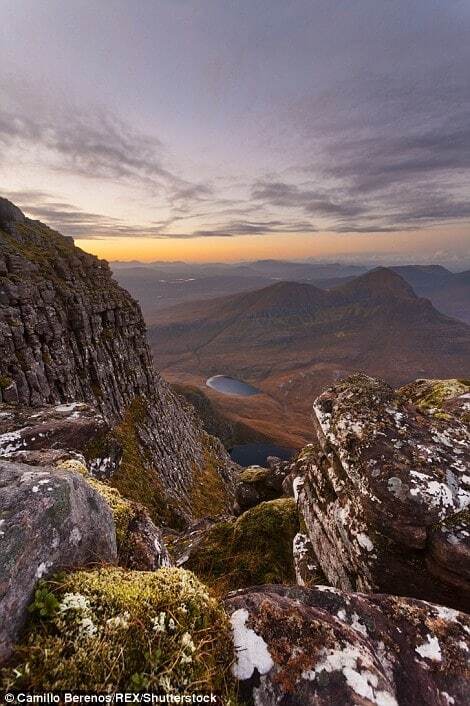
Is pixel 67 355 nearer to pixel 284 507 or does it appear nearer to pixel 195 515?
pixel 195 515

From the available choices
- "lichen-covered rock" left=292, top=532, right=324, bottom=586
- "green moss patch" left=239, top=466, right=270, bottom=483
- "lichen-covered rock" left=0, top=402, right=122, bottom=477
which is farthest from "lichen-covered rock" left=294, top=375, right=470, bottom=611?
"green moss patch" left=239, top=466, right=270, bottom=483

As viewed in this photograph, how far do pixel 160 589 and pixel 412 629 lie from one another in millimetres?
6007

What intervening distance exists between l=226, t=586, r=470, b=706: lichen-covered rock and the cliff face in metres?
34.3

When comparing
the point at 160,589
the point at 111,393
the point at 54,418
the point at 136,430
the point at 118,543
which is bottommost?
the point at 136,430

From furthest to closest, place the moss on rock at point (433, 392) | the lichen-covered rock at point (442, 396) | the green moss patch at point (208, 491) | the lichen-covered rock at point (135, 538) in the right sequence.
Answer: the green moss patch at point (208, 491) < the moss on rock at point (433, 392) < the lichen-covered rock at point (442, 396) < the lichen-covered rock at point (135, 538)

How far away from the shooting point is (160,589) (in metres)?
6.19

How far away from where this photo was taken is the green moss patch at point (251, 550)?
16375 mm

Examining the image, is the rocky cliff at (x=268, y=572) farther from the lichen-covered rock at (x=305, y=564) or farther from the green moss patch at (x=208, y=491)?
the green moss patch at (x=208, y=491)

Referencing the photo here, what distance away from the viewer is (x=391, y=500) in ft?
38.0

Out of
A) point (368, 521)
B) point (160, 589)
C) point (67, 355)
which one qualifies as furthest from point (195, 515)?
point (160, 589)

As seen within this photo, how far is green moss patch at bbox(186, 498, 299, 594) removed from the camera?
53.7 feet

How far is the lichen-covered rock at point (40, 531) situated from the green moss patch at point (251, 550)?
33.8ft

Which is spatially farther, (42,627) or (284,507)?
(284,507)

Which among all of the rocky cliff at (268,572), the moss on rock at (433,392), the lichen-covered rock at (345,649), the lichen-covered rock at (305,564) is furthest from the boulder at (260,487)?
the lichen-covered rock at (345,649)
